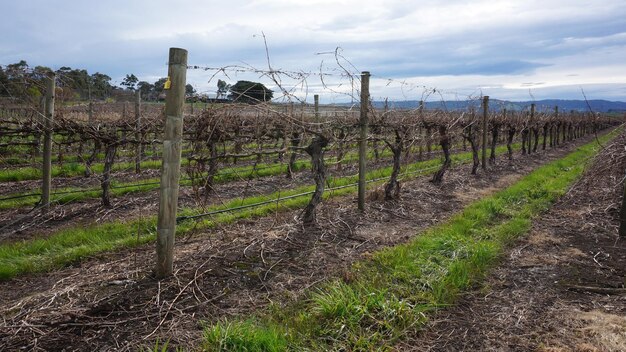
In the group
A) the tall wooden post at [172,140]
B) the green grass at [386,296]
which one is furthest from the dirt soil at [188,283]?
the tall wooden post at [172,140]

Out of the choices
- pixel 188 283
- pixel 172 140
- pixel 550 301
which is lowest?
pixel 550 301

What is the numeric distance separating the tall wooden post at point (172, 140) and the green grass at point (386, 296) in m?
1.12

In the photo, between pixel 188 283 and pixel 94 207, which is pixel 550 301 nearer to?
pixel 188 283

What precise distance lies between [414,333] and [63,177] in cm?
1048

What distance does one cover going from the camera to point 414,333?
3.42 metres

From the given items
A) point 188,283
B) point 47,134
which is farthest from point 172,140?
point 47,134

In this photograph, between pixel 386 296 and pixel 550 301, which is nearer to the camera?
pixel 386 296

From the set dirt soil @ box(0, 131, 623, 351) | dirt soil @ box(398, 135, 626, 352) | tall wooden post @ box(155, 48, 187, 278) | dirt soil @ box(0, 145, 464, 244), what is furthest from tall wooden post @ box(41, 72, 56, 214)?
dirt soil @ box(398, 135, 626, 352)

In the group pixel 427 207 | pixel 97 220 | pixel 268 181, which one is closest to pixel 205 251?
pixel 97 220

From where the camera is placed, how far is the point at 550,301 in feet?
13.4

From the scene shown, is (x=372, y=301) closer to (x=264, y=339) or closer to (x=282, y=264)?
(x=264, y=339)

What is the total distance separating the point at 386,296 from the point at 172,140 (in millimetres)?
2332

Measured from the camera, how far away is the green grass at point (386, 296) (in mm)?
3217

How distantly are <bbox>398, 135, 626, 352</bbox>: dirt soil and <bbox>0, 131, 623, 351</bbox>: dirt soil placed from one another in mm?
593
